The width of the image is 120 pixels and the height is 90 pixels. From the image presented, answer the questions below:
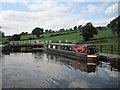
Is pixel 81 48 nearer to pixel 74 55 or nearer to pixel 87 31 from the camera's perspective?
pixel 74 55

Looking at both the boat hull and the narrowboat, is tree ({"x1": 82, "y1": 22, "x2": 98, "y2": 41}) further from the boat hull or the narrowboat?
the narrowboat

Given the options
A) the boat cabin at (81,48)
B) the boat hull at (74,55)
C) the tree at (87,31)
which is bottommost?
the boat hull at (74,55)

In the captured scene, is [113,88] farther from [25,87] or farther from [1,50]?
[1,50]

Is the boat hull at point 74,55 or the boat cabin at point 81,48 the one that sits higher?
the boat cabin at point 81,48

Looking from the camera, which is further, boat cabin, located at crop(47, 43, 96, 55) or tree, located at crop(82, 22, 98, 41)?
tree, located at crop(82, 22, 98, 41)

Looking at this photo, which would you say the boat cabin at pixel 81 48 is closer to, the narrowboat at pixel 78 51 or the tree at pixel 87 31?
the narrowboat at pixel 78 51

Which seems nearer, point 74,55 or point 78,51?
point 78,51

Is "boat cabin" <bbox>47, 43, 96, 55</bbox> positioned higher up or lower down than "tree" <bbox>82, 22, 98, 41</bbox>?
lower down

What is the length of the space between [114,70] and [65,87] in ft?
28.0

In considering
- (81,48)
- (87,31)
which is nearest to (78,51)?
(81,48)

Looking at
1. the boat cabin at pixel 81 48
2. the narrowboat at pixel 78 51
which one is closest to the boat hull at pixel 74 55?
the narrowboat at pixel 78 51

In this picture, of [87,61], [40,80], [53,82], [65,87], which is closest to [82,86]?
[65,87]

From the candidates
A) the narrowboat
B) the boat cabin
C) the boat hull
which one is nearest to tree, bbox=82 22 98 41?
the boat hull

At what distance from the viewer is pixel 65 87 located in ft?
49.1
